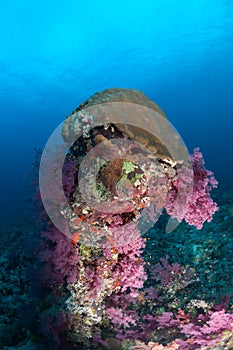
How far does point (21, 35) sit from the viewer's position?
46938 millimetres

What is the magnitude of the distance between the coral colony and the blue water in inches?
1167

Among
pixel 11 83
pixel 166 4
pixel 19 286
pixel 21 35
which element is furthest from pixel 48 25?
pixel 19 286

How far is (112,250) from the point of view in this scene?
13.2ft

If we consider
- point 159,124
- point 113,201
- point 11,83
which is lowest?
point 113,201

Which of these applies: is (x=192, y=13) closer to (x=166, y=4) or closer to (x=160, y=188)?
→ (x=166, y=4)

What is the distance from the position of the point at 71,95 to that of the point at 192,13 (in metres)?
34.0

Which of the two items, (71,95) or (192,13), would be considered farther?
(71,95)

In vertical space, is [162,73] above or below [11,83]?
above

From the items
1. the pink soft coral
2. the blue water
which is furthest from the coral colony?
the blue water

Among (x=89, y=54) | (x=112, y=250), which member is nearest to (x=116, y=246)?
(x=112, y=250)

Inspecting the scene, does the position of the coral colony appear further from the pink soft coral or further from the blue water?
the blue water

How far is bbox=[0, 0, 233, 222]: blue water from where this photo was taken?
151 feet

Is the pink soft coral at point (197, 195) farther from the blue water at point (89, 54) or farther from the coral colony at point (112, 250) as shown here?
the blue water at point (89, 54)

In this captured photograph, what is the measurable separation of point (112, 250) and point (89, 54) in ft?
201
